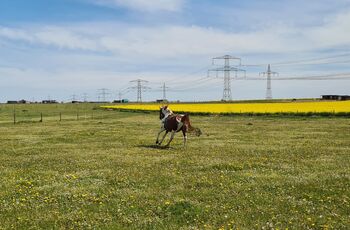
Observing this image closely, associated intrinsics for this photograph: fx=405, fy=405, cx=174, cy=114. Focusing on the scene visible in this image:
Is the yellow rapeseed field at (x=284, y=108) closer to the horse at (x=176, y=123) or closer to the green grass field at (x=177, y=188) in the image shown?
the horse at (x=176, y=123)

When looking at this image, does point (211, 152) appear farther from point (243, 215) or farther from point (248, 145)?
point (243, 215)

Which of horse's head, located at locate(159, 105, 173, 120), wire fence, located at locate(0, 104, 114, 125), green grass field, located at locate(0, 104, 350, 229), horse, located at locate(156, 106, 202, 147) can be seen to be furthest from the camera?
wire fence, located at locate(0, 104, 114, 125)

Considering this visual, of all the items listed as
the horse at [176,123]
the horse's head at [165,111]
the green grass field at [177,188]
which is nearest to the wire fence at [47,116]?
the horse's head at [165,111]

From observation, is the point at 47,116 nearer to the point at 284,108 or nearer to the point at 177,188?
the point at 284,108

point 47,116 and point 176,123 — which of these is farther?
point 47,116

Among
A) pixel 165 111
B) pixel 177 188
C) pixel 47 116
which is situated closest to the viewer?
pixel 177 188

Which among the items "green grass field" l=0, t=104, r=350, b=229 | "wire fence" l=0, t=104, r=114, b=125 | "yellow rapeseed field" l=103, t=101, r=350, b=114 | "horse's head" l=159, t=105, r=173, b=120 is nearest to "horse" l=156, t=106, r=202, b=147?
"horse's head" l=159, t=105, r=173, b=120

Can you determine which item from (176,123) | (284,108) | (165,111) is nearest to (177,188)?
(176,123)

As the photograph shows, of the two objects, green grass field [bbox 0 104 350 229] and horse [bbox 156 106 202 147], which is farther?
horse [bbox 156 106 202 147]

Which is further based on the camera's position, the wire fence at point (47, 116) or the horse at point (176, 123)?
the wire fence at point (47, 116)

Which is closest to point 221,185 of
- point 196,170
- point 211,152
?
point 196,170

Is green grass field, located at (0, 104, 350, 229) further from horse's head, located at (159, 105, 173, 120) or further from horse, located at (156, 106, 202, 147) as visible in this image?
horse's head, located at (159, 105, 173, 120)

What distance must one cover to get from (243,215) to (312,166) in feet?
29.7

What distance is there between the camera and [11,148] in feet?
91.3
